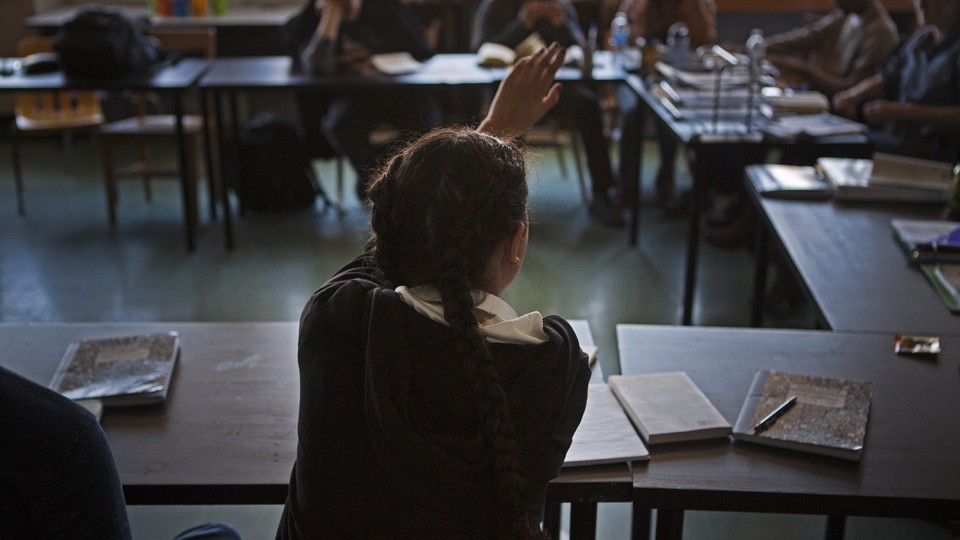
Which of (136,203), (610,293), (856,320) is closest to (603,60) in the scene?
(610,293)

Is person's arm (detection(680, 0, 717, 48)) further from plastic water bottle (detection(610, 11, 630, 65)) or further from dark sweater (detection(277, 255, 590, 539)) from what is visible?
dark sweater (detection(277, 255, 590, 539))

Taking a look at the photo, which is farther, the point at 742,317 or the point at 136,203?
the point at 136,203

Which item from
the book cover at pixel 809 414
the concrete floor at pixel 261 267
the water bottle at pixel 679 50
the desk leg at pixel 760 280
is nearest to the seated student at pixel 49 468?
the book cover at pixel 809 414

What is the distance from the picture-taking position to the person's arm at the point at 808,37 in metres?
4.79

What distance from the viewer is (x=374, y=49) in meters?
4.71

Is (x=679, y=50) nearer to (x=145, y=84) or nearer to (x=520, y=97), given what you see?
(x=145, y=84)

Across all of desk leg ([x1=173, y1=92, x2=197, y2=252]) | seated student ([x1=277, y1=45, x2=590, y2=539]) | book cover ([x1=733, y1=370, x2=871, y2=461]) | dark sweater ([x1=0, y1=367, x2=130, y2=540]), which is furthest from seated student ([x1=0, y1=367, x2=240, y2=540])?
desk leg ([x1=173, y1=92, x2=197, y2=252])

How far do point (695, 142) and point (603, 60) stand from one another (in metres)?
1.64

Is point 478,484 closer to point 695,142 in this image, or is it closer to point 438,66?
point 695,142

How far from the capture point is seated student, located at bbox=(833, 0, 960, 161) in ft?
11.9

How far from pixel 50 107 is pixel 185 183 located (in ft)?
3.77

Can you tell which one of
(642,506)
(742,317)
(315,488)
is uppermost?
(315,488)

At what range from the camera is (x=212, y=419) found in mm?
1503

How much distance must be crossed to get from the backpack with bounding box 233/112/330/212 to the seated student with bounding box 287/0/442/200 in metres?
0.14
